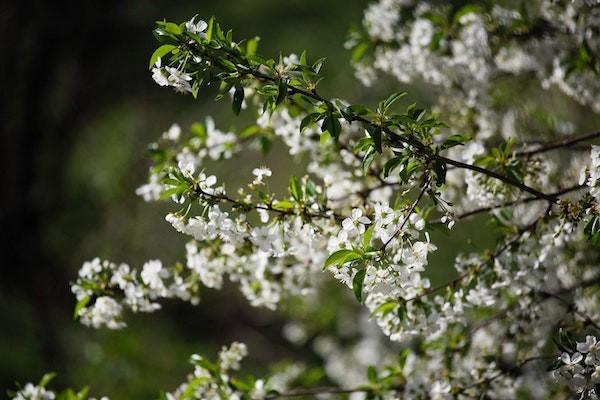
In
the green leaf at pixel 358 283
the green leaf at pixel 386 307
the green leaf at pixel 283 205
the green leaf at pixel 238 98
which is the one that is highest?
the green leaf at pixel 238 98

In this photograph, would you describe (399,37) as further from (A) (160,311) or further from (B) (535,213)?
(A) (160,311)

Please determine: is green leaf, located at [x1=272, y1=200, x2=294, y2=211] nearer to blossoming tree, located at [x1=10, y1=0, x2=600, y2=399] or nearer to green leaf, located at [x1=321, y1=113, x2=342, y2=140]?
blossoming tree, located at [x1=10, y1=0, x2=600, y2=399]

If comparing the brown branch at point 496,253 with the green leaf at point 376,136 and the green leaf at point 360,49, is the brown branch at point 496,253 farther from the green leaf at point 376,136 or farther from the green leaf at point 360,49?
the green leaf at point 360,49

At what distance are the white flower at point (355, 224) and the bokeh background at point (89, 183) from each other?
3.02 meters

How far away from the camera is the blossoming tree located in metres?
1.43

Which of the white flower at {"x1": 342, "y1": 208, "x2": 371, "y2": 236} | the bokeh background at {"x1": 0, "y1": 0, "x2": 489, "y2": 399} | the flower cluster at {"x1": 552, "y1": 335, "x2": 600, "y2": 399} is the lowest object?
the flower cluster at {"x1": 552, "y1": 335, "x2": 600, "y2": 399}

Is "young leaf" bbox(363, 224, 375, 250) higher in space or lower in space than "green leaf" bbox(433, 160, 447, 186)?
lower

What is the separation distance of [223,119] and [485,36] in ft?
15.3

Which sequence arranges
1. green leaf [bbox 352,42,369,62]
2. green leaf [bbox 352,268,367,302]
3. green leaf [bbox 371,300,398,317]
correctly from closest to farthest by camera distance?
green leaf [bbox 352,268,367,302] < green leaf [bbox 371,300,398,317] < green leaf [bbox 352,42,369,62]

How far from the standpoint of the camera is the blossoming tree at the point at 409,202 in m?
1.43

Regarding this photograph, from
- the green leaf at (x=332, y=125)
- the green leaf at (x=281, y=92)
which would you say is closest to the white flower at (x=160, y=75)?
the green leaf at (x=281, y=92)

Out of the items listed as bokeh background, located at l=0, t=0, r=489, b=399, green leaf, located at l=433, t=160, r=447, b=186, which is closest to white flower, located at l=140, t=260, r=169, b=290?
green leaf, located at l=433, t=160, r=447, b=186

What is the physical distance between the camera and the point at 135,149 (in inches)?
242

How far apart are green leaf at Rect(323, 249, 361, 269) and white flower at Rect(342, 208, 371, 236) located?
11 centimetres
